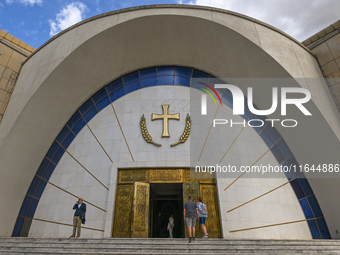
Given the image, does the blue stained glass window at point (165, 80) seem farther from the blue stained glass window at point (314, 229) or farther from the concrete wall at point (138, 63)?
the blue stained glass window at point (314, 229)

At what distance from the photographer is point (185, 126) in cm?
1022

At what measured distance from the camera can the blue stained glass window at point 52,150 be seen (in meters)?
10.5

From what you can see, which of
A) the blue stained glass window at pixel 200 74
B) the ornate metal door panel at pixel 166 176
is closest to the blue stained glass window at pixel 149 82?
the blue stained glass window at pixel 200 74

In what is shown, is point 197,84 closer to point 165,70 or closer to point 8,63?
point 165,70

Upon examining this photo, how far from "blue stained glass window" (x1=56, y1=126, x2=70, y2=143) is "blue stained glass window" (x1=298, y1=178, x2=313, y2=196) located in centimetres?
1076

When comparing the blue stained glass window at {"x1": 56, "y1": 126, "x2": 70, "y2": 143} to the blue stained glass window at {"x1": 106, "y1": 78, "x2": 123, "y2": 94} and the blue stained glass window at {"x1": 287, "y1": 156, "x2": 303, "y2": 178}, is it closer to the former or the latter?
the blue stained glass window at {"x1": 106, "y1": 78, "x2": 123, "y2": 94}

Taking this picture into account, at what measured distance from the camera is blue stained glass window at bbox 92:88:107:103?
1144 centimetres

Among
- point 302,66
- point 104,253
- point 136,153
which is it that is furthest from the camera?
point 136,153

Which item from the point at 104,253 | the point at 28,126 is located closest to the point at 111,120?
the point at 28,126

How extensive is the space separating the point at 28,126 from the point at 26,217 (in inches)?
150

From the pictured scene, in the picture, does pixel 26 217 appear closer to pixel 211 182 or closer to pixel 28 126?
pixel 28 126

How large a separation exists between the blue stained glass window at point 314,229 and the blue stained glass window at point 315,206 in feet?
1.10

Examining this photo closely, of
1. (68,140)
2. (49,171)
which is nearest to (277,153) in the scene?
(68,140)

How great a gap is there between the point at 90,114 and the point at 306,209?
10.4 metres
